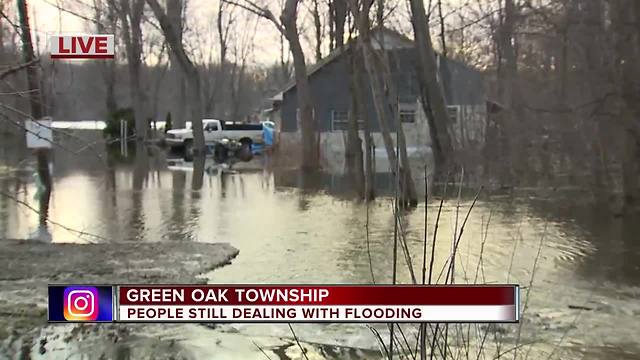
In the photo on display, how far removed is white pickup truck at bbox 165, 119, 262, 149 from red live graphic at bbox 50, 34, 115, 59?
3795 cm

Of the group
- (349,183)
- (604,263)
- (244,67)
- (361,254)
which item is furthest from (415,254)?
(244,67)

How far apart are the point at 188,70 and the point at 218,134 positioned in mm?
9368

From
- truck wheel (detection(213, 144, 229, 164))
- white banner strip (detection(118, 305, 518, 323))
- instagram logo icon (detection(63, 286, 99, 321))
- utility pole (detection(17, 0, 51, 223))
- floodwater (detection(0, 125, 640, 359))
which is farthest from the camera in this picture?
truck wheel (detection(213, 144, 229, 164))

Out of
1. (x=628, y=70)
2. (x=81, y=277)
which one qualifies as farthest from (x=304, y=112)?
(x=81, y=277)

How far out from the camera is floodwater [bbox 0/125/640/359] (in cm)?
628

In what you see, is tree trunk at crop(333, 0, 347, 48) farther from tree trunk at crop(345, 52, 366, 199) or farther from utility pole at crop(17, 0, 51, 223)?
utility pole at crop(17, 0, 51, 223)

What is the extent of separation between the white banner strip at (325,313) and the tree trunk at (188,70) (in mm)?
23870

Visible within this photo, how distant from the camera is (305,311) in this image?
314cm

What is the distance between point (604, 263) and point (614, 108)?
16.6ft

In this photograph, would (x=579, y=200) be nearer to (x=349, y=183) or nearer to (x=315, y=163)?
(x=349, y=183)

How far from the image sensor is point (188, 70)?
34.5 m

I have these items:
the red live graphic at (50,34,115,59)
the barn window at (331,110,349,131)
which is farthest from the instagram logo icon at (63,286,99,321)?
the barn window at (331,110,349,131)

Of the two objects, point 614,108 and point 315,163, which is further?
point 315,163

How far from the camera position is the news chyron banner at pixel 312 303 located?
305cm
